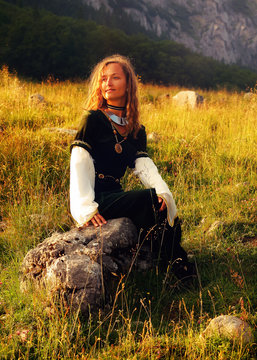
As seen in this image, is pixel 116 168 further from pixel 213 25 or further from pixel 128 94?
pixel 213 25

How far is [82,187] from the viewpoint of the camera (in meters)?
2.79

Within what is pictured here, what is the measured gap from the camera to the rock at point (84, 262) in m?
2.46

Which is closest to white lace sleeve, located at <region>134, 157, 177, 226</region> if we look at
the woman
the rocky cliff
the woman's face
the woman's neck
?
the woman

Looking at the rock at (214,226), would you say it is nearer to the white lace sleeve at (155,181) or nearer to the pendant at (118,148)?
the white lace sleeve at (155,181)

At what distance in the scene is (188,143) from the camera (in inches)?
245

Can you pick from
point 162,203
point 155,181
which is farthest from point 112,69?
point 162,203

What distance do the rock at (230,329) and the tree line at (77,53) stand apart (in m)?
18.6

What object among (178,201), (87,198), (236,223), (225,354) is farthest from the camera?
(178,201)

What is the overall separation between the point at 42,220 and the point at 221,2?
13656 cm

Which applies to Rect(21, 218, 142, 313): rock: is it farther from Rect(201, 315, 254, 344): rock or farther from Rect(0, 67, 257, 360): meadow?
Rect(201, 315, 254, 344): rock

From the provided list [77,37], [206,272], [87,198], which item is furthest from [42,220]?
[77,37]

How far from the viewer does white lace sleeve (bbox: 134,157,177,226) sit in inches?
114

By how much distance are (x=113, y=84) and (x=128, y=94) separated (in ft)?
0.57

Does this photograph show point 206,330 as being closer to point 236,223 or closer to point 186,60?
point 236,223
